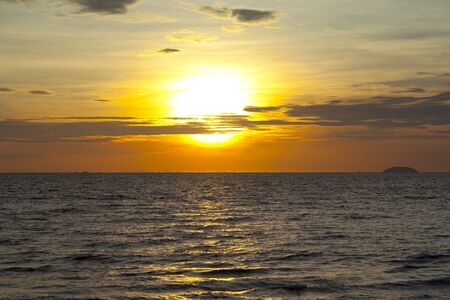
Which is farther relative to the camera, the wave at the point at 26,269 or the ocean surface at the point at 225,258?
the wave at the point at 26,269

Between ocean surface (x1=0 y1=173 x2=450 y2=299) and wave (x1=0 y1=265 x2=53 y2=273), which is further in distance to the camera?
wave (x1=0 y1=265 x2=53 y2=273)

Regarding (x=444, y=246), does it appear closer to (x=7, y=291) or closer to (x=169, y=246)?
(x=169, y=246)

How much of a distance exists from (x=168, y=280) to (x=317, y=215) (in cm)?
3961

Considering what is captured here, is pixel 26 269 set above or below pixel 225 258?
above

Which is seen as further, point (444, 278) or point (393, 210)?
point (393, 210)

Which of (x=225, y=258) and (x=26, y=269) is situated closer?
(x=26, y=269)

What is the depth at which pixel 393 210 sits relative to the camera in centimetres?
7350

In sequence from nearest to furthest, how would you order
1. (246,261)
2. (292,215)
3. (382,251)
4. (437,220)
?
(246,261) < (382,251) < (437,220) < (292,215)

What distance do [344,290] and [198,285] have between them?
6978 millimetres

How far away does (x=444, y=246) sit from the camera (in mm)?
39469

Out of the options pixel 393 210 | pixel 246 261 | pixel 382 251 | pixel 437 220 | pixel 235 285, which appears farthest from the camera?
pixel 393 210

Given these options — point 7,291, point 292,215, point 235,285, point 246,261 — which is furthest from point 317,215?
point 7,291

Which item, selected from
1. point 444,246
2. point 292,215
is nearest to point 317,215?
point 292,215

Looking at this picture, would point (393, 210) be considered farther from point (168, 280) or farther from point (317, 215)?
point (168, 280)
